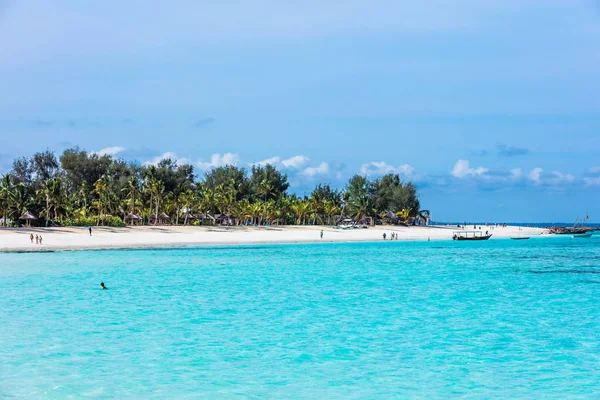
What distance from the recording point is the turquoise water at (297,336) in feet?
45.6

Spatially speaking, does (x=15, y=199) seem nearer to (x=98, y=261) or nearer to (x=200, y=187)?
Answer: (x=98, y=261)

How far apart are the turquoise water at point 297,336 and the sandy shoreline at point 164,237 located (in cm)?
2789

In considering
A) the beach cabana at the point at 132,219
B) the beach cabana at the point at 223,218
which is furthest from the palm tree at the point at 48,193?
the beach cabana at the point at 223,218

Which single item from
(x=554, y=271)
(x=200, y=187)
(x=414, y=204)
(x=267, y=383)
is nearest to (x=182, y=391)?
(x=267, y=383)

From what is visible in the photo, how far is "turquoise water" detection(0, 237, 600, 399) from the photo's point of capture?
13.9m

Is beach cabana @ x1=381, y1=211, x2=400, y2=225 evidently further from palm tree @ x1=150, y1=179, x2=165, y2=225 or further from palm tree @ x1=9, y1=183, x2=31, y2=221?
palm tree @ x1=9, y1=183, x2=31, y2=221

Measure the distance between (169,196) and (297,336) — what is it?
87.8 meters

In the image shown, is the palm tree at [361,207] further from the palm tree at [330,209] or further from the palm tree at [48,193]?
the palm tree at [48,193]

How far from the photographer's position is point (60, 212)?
85.8m

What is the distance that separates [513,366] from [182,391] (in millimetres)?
8139

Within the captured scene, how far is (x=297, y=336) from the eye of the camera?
19.3 meters

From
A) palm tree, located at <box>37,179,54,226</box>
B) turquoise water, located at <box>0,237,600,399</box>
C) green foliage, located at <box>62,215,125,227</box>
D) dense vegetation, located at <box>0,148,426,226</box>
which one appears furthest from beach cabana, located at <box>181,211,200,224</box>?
turquoise water, located at <box>0,237,600,399</box>

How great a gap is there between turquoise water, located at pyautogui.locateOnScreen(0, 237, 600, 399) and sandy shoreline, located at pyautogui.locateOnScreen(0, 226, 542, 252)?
91.5ft

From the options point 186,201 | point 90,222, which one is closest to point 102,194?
point 90,222
